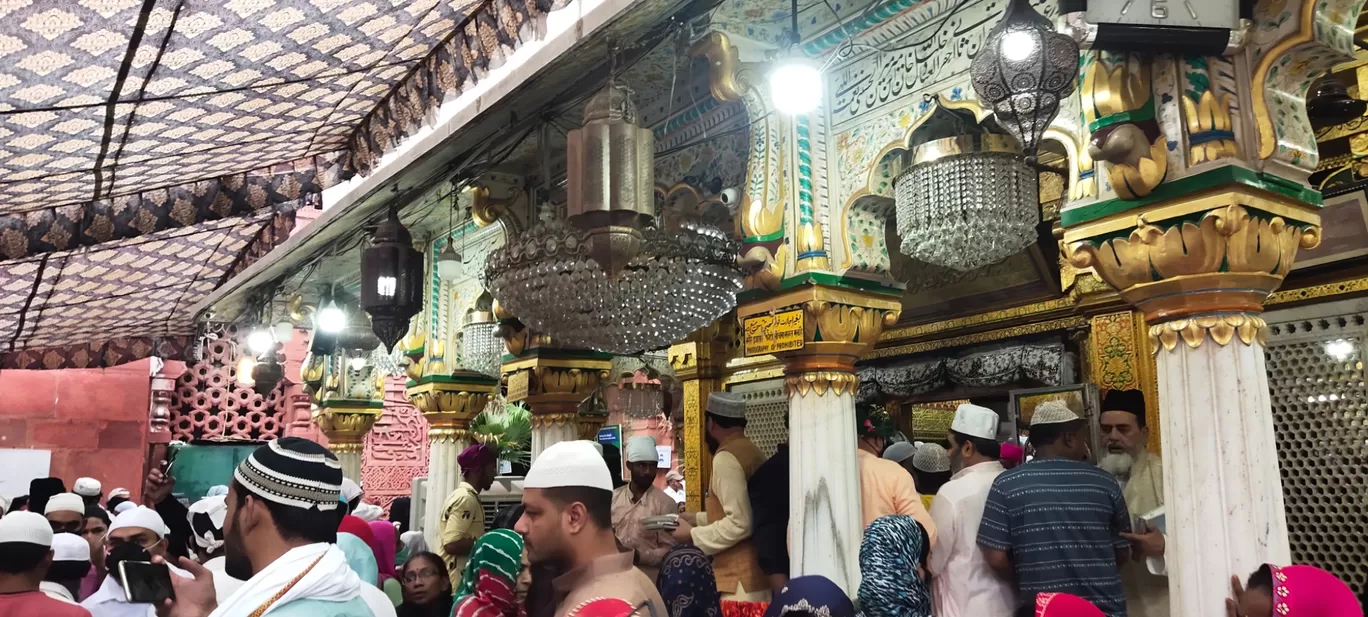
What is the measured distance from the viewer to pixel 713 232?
10.7 ft

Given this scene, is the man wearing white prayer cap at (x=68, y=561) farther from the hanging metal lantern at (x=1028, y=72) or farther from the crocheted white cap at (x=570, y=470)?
the hanging metal lantern at (x=1028, y=72)

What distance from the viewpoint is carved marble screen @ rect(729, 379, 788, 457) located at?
652cm

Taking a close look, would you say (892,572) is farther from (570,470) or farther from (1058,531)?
(570,470)

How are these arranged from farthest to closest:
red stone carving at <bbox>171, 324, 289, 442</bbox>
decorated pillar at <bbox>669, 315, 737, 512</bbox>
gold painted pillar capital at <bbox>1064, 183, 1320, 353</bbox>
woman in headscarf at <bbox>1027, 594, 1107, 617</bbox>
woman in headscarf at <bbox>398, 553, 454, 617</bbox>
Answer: red stone carving at <bbox>171, 324, 289, 442</bbox>, decorated pillar at <bbox>669, 315, 737, 512</bbox>, woman in headscarf at <bbox>398, 553, 454, 617</bbox>, gold painted pillar capital at <bbox>1064, 183, 1320, 353</bbox>, woman in headscarf at <bbox>1027, 594, 1107, 617</bbox>

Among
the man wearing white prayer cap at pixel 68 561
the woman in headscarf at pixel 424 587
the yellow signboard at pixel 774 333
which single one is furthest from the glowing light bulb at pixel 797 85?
the man wearing white prayer cap at pixel 68 561

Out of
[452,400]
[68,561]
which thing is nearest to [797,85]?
[68,561]

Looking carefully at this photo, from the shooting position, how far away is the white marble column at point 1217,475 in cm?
235

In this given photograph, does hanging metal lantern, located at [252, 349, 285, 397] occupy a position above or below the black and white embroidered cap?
above

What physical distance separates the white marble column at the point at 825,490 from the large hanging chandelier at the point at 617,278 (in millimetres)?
580

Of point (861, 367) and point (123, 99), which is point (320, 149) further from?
point (861, 367)

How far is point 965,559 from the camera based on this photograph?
288cm

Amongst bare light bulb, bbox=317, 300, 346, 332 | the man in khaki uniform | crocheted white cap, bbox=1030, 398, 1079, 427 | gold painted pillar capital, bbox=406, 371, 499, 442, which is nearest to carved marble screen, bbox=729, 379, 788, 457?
gold painted pillar capital, bbox=406, 371, 499, 442

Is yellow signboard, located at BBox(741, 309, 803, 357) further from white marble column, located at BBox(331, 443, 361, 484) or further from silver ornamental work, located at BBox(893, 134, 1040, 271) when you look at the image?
white marble column, located at BBox(331, 443, 361, 484)

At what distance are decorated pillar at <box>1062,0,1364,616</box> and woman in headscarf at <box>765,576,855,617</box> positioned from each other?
3.85 feet
